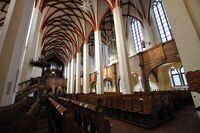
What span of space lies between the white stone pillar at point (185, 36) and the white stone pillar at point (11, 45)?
527cm

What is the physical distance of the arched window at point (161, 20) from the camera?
35.0 feet

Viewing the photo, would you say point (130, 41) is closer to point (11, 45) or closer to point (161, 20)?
point (161, 20)

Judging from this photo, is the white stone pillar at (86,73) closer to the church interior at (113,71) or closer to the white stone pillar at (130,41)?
the church interior at (113,71)

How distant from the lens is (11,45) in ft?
10.3

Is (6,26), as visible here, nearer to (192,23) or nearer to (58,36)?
(192,23)

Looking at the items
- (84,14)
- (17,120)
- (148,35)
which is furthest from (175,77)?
(84,14)

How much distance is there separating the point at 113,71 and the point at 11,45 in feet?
37.4

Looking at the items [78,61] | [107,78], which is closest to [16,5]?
[107,78]

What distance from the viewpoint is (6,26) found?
3.24m

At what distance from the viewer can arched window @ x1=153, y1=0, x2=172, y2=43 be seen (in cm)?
1067

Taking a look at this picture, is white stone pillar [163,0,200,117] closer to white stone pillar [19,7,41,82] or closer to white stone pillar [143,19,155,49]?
white stone pillar [143,19,155,49]

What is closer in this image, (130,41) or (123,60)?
(123,60)

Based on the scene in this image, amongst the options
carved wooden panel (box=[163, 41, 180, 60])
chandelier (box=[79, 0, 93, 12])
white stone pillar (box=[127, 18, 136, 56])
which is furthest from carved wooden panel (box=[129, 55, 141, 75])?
chandelier (box=[79, 0, 93, 12])

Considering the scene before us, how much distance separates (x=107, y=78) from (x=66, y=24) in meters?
11.4
